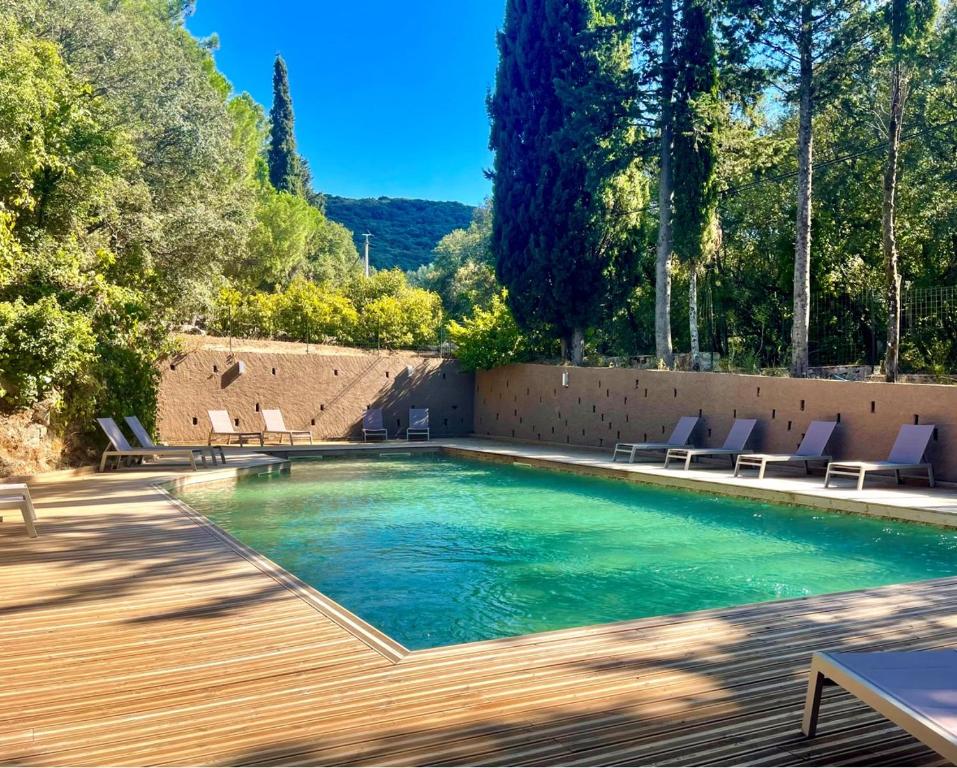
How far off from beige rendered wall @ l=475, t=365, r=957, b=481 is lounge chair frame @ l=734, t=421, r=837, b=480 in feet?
0.80

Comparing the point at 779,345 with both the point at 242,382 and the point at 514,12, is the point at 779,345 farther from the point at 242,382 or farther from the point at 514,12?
the point at 242,382

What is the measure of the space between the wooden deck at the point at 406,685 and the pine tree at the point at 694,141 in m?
11.0

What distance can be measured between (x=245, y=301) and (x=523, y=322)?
359 inches

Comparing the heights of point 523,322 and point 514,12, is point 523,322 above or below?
below

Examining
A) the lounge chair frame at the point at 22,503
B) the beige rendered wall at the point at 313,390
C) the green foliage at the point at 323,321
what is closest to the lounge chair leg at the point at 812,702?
the lounge chair frame at the point at 22,503

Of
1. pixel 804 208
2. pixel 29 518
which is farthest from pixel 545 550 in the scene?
pixel 804 208


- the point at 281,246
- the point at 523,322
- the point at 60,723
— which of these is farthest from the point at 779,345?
the point at 60,723

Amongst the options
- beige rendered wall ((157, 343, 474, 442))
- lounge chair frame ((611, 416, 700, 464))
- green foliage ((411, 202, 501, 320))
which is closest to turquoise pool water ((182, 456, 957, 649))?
lounge chair frame ((611, 416, 700, 464))

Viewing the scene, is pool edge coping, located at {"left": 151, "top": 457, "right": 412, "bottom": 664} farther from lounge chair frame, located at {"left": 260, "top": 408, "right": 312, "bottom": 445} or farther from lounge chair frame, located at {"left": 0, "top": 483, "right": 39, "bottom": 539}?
lounge chair frame, located at {"left": 260, "top": 408, "right": 312, "bottom": 445}

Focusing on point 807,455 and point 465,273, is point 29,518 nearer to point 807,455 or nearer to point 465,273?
point 807,455

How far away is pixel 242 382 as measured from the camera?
55.9 feet

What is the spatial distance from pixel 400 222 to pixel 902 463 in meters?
61.4

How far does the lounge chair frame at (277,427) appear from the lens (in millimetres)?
16422

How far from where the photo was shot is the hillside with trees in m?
63.1
